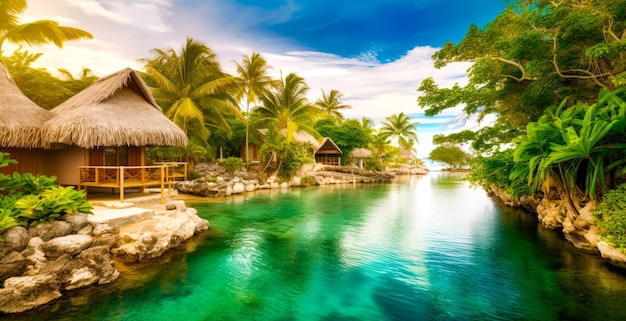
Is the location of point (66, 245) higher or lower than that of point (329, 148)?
lower

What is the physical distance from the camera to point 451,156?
48969 millimetres

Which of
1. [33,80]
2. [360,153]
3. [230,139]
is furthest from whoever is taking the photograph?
[360,153]

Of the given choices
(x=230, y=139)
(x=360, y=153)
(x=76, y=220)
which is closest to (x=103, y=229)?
(x=76, y=220)

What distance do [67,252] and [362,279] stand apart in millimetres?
5506

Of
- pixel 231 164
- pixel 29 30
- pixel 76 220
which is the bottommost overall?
pixel 76 220

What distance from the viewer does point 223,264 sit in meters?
6.30

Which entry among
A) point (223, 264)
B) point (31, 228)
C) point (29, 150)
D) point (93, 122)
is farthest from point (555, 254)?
point (29, 150)

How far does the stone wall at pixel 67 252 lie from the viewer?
14.4 feet

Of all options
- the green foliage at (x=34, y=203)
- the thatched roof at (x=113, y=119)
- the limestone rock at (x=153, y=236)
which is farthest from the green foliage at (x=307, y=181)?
the green foliage at (x=34, y=203)

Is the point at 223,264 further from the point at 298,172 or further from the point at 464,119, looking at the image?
the point at 298,172

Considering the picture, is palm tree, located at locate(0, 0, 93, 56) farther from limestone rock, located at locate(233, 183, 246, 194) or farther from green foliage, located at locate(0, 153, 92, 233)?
limestone rock, located at locate(233, 183, 246, 194)

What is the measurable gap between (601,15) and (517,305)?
6.97 m

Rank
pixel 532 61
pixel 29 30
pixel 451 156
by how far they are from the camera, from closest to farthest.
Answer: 1. pixel 532 61
2. pixel 29 30
3. pixel 451 156

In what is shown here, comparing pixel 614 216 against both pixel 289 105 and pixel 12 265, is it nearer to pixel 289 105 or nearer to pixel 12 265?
pixel 12 265
